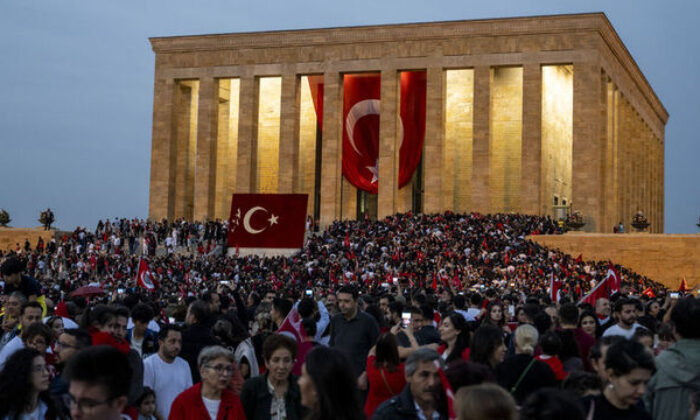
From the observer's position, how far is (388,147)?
45562mm

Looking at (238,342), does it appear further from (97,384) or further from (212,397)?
(97,384)

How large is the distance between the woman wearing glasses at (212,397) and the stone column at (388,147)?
Answer: 129 ft

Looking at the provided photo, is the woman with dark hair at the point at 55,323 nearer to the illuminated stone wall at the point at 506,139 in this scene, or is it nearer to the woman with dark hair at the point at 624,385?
the woman with dark hair at the point at 624,385

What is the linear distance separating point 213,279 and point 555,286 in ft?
48.8

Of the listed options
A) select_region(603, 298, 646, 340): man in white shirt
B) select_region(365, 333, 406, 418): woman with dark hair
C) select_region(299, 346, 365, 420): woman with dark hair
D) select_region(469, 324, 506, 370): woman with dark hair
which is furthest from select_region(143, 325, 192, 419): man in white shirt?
select_region(603, 298, 646, 340): man in white shirt

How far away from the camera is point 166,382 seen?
7.09m

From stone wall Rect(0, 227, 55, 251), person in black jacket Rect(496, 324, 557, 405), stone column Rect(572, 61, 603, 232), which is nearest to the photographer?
person in black jacket Rect(496, 324, 557, 405)

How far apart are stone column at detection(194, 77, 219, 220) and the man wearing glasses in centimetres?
4503

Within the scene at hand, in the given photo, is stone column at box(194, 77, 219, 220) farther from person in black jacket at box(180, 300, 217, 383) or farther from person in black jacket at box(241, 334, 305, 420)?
person in black jacket at box(241, 334, 305, 420)

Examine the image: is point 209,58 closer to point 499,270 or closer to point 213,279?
point 213,279

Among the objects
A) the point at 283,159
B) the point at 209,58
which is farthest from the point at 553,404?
the point at 209,58

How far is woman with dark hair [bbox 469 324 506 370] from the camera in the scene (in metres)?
6.41

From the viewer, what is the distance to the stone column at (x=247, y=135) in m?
48.2

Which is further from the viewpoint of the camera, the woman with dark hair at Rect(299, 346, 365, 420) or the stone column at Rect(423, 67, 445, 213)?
the stone column at Rect(423, 67, 445, 213)
